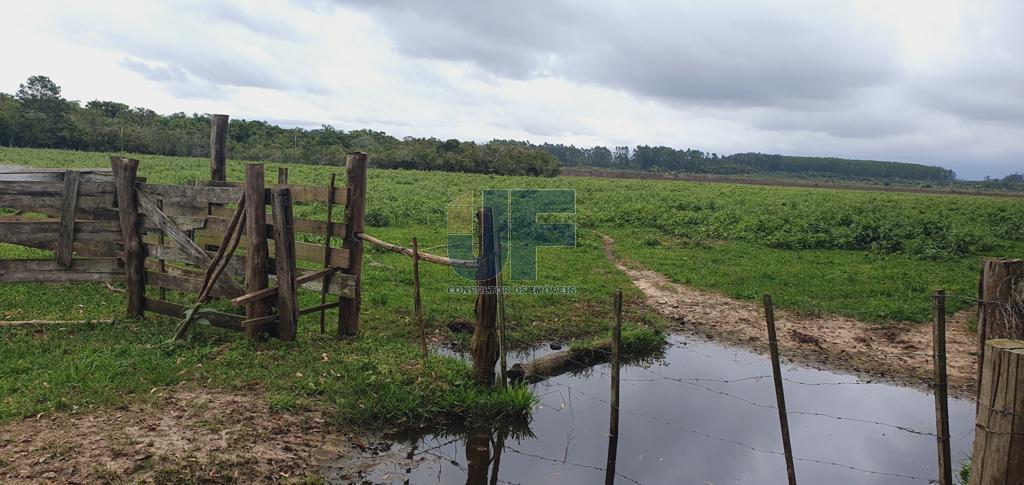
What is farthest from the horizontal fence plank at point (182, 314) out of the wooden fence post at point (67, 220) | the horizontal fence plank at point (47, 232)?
the wooden fence post at point (67, 220)

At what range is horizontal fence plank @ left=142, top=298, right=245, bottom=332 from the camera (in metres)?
7.87

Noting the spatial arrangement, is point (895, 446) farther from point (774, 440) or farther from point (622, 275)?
point (622, 275)

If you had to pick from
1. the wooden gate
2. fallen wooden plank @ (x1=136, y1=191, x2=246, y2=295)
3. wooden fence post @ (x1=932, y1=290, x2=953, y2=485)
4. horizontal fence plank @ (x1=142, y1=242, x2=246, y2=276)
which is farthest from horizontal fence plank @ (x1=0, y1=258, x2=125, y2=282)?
wooden fence post @ (x1=932, y1=290, x2=953, y2=485)

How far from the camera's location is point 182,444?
548 cm

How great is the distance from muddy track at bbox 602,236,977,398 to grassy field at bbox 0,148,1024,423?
56 centimetres

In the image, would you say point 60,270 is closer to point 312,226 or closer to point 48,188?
point 48,188

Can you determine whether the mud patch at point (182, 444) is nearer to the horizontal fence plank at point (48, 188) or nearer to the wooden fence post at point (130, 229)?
the wooden fence post at point (130, 229)

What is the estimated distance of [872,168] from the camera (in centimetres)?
15112

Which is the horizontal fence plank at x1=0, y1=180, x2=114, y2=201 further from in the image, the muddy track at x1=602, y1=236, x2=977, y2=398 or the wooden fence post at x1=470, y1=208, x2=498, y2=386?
the muddy track at x1=602, y1=236, x2=977, y2=398

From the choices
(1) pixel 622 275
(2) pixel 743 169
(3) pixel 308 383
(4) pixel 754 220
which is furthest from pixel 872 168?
(3) pixel 308 383

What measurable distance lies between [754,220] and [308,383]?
63.9ft

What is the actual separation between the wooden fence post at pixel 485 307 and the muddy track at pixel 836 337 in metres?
5.30

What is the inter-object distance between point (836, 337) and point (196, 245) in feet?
33.5

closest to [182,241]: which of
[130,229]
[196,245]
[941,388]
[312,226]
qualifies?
[196,245]
